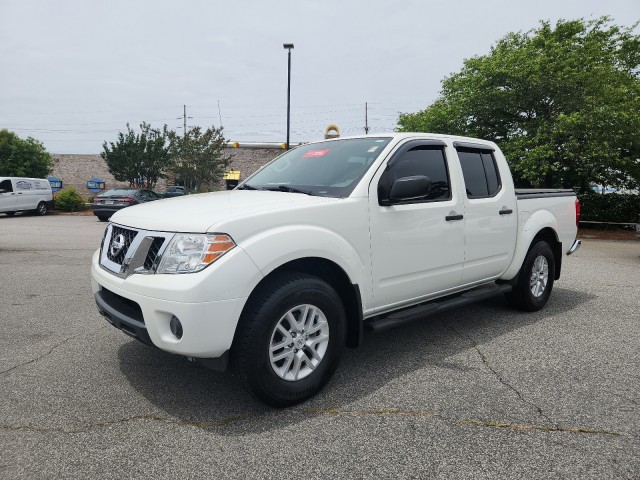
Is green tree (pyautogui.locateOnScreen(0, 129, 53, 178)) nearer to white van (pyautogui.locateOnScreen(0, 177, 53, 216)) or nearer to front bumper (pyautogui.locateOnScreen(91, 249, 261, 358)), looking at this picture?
white van (pyautogui.locateOnScreen(0, 177, 53, 216))

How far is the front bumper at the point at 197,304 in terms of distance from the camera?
8.36 ft

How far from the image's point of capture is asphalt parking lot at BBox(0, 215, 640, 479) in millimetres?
2363

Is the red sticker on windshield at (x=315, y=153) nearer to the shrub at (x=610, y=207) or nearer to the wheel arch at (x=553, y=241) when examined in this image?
the wheel arch at (x=553, y=241)

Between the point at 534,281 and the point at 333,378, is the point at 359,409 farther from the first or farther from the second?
the point at 534,281

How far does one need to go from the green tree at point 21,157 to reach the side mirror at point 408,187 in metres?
39.3

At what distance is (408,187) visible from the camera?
→ 3268 millimetres

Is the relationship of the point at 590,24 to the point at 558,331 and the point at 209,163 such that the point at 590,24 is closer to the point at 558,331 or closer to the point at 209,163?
the point at 558,331

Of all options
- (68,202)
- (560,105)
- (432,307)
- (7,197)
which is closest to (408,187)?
(432,307)

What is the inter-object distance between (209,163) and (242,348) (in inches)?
1086

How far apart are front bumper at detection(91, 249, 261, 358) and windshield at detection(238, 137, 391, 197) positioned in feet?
3.47

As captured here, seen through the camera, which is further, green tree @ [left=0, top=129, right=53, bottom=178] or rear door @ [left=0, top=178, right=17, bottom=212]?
green tree @ [left=0, top=129, right=53, bottom=178]

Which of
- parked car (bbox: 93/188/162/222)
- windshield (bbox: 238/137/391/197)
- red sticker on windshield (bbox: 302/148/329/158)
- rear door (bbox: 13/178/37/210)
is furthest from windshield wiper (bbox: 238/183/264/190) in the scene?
rear door (bbox: 13/178/37/210)

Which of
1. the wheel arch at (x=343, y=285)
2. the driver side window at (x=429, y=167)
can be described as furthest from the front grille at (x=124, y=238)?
the driver side window at (x=429, y=167)

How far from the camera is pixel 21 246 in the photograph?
10.5 meters
